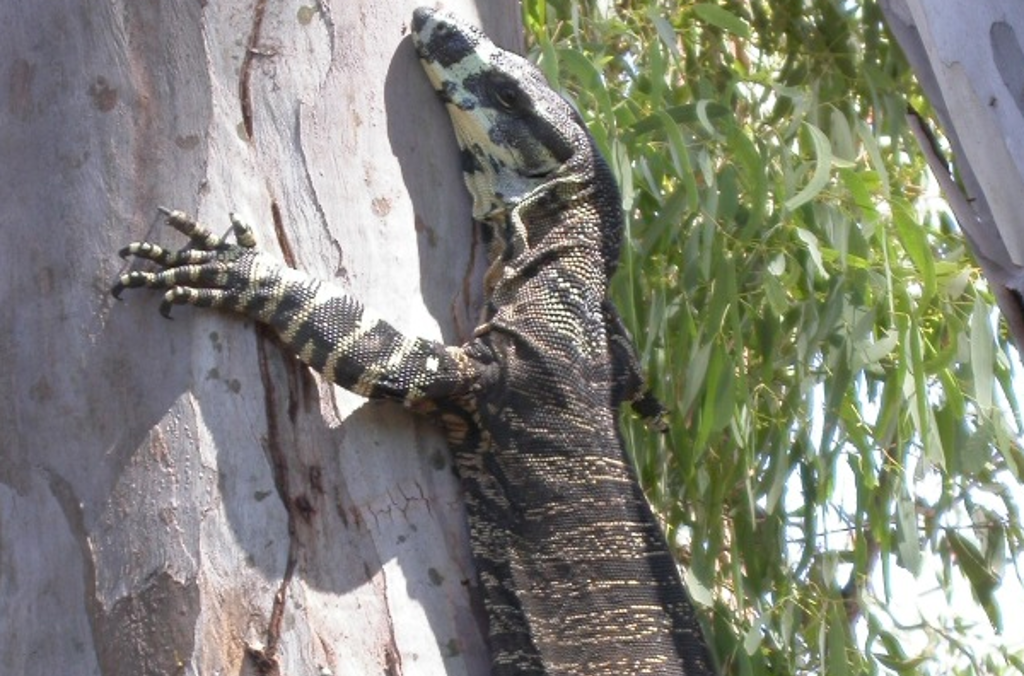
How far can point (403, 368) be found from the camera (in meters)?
3.01

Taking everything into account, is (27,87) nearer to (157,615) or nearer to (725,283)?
(157,615)

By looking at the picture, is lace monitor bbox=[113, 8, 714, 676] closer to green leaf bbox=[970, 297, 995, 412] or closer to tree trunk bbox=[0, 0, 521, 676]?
tree trunk bbox=[0, 0, 521, 676]

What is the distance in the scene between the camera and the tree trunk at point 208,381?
2670 millimetres

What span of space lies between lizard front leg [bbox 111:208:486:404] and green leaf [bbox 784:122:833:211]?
121 centimetres

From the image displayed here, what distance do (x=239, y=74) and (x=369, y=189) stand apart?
0.31 m

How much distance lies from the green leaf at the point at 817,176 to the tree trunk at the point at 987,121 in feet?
5.89

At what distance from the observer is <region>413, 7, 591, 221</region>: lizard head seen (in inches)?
130

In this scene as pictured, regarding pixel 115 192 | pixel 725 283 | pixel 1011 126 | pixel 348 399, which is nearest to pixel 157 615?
pixel 348 399

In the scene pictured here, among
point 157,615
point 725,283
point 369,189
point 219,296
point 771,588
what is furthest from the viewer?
point 771,588

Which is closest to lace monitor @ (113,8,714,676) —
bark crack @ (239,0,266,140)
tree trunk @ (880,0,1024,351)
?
bark crack @ (239,0,266,140)

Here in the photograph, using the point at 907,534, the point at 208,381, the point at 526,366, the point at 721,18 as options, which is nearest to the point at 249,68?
Result: the point at 208,381

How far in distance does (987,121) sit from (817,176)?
1.97 meters

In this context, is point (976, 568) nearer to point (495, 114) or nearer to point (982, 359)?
point (982, 359)

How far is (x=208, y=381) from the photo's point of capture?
9.04 ft
